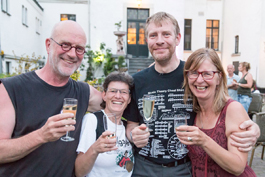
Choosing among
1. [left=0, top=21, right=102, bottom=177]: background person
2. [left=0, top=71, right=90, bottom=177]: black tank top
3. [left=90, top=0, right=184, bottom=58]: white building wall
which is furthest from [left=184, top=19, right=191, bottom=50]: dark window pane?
[left=0, top=71, right=90, bottom=177]: black tank top

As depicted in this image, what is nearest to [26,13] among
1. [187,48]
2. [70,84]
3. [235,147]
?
[187,48]

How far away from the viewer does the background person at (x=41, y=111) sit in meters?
1.88

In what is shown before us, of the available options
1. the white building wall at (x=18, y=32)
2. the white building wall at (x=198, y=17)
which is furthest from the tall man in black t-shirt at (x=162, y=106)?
the white building wall at (x=198, y=17)

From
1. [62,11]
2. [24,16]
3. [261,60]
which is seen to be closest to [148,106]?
[261,60]

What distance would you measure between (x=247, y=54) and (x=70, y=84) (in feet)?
59.6

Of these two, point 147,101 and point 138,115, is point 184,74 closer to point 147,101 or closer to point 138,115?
point 147,101

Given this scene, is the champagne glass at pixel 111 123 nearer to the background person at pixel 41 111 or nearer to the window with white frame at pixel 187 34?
the background person at pixel 41 111

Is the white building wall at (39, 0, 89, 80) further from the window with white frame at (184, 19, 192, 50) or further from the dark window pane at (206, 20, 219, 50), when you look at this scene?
the dark window pane at (206, 20, 219, 50)

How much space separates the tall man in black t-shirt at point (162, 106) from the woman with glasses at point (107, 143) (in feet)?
0.46

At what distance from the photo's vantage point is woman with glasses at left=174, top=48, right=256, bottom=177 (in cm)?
201

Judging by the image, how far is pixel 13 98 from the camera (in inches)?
79.4

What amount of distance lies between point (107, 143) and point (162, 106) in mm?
794

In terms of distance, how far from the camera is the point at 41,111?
208 cm

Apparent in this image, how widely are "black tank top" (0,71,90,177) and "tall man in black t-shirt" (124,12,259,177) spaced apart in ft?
2.21
